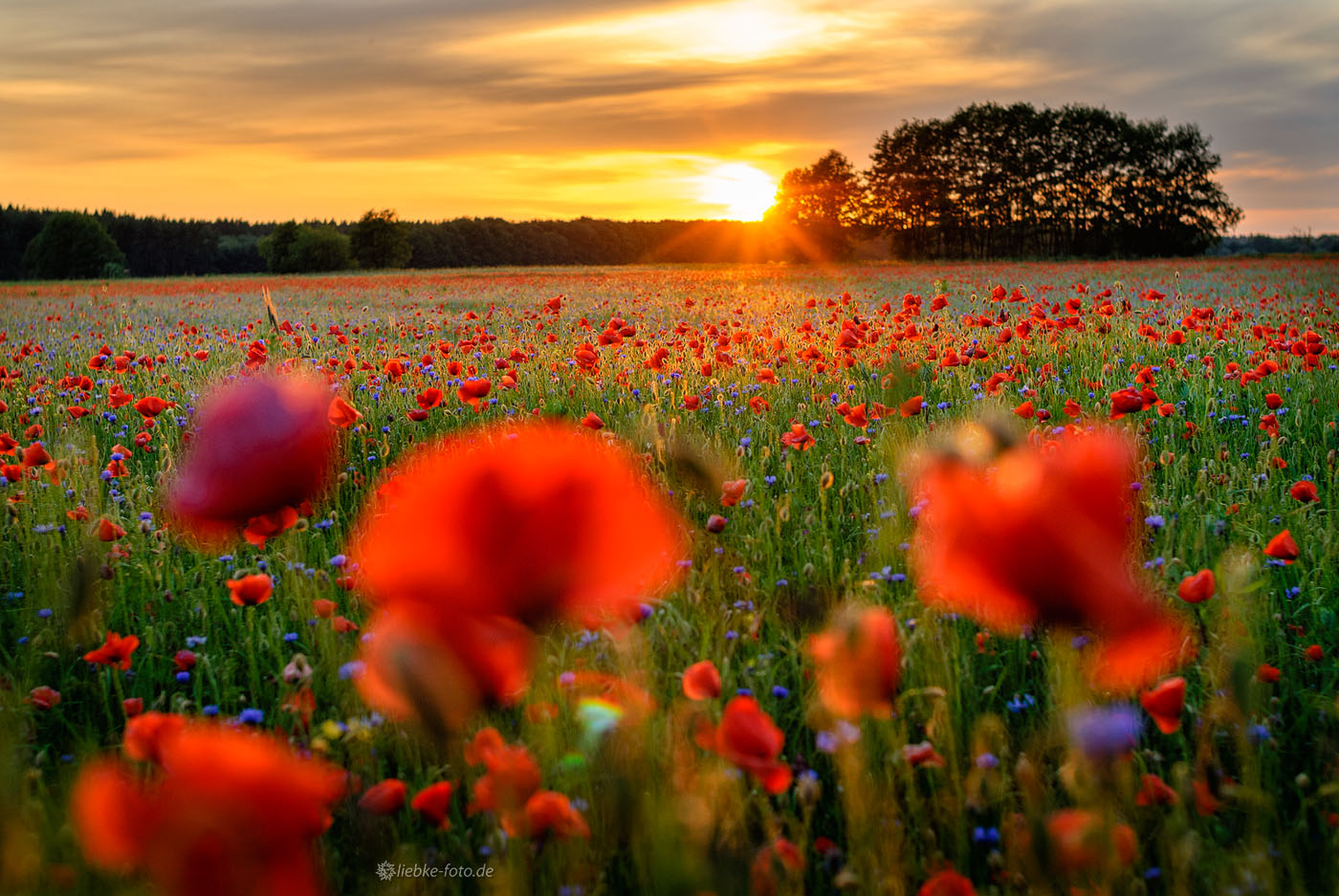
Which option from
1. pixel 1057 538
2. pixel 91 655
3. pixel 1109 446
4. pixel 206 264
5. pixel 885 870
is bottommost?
pixel 885 870

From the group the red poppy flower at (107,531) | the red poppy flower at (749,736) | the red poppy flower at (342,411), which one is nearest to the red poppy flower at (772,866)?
the red poppy flower at (749,736)

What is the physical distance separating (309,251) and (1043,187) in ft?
161

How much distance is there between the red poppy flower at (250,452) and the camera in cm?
147

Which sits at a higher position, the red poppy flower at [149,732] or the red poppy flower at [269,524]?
the red poppy flower at [269,524]

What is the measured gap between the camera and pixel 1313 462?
3148 mm

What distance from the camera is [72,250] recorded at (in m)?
68.4

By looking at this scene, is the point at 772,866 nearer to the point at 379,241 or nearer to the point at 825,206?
the point at 825,206

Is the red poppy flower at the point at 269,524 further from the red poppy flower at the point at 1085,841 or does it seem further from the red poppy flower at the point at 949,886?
the red poppy flower at the point at 1085,841

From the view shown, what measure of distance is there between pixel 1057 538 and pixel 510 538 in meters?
0.66

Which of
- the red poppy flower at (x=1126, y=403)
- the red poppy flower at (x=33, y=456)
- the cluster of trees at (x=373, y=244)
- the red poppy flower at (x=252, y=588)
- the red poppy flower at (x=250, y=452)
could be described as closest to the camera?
the red poppy flower at (x=250, y=452)

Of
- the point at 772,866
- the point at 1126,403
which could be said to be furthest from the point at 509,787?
the point at 1126,403

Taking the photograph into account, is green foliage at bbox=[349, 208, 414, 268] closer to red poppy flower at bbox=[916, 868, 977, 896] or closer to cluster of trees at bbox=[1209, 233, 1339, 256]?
cluster of trees at bbox=[1209, 233, 1339, 256]

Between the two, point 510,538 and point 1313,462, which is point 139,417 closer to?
point 510,538

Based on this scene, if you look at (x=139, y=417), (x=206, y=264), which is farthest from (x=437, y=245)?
(x=139, y=417)
